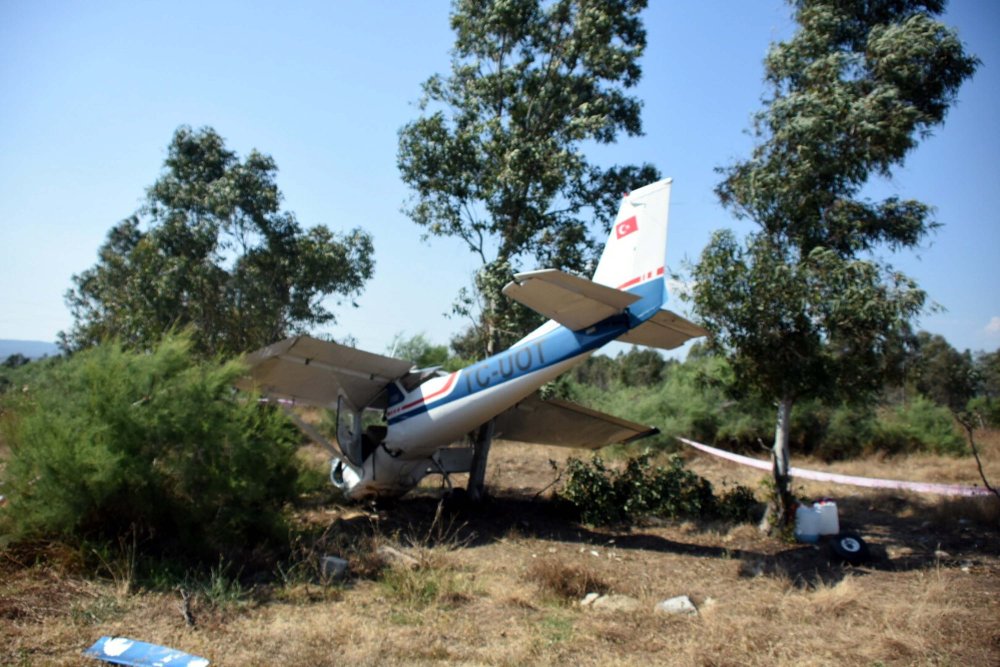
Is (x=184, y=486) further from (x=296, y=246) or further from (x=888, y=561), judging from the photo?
(x=296, y=246)

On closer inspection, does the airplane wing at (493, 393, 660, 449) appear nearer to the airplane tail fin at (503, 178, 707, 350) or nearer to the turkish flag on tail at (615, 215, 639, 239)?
the airplane tail fin at (503, 178, 707, 350)

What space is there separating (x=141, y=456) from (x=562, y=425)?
23.5 feet

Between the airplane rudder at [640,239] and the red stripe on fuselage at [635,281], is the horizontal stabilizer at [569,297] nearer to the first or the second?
the red stripe on fuselage at [635,281]

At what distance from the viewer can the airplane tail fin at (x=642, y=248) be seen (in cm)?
765

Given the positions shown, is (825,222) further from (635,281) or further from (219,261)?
(219,261)

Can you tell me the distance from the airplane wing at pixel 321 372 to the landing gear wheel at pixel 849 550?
20.6 feet

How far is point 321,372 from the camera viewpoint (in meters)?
10.1

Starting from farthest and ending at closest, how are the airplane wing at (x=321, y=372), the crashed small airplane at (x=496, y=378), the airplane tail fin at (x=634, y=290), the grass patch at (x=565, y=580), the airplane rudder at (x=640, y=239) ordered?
the airplane wing at (x=321, y=372) < the airplane rudder at (x=640, y=239) < the crashed small airplane at (x=496, y=378) < the airplane tail fin at (x=634, y=290) < the grass patch at (x=565, y=580)

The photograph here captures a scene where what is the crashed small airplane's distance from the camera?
7641 mm

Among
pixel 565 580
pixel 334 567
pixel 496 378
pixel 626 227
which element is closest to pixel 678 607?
pixel 565 580

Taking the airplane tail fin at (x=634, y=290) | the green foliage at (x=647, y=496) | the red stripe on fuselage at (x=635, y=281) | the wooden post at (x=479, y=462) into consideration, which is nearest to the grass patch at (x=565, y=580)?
the airplane tail fin at (x=634, y=290)

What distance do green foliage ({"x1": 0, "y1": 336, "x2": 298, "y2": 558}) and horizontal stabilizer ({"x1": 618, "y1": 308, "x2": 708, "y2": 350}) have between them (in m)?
4.32

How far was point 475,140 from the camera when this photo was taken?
11.1 m

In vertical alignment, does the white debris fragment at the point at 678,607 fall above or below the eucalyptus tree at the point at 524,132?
below
